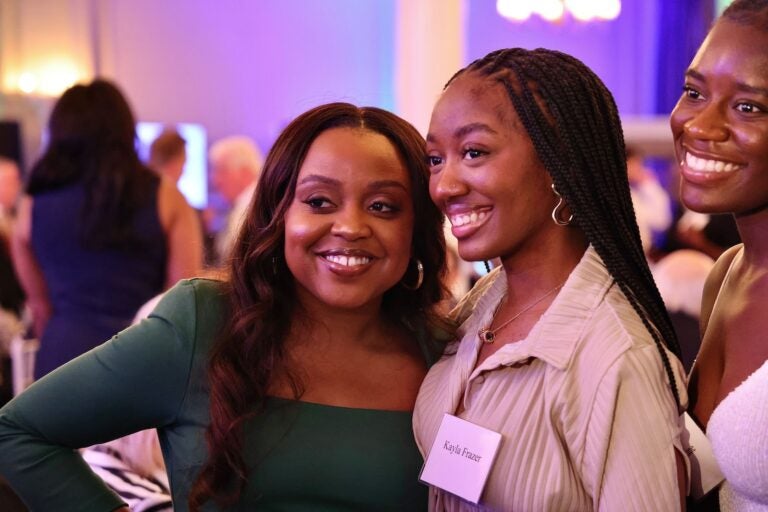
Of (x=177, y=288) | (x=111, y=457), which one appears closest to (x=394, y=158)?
(x=177, y=288)

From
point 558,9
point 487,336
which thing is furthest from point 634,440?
point 558,9

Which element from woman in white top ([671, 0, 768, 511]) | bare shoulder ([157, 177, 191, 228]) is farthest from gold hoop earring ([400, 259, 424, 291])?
bare shoulder ([157, 177, 191, 228])

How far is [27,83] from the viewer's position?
378 inches

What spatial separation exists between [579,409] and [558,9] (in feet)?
29.7

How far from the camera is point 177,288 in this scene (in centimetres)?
182

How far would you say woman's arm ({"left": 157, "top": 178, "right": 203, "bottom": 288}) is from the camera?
3510 millimetres

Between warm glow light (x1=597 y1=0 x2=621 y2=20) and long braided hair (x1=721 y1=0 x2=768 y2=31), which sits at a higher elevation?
warm glow light (x1=597 y1=0 x2=621 y2=20)

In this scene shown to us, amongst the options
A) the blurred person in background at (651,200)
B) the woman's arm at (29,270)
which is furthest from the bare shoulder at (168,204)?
the blurred person in background at (651,200)

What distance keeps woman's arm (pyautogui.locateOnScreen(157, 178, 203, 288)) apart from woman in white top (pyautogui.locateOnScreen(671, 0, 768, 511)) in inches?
87.8

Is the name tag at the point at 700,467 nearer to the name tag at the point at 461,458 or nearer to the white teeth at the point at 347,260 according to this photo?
the name tag at the point at 461,458

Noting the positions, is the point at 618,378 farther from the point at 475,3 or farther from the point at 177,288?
the point at 475,3

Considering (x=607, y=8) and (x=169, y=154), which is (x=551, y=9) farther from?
(x=169, y=154)

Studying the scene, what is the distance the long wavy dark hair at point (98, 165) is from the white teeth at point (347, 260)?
1845 millimetres

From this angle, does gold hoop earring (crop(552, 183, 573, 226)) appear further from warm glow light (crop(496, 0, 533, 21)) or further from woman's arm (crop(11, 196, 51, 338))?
warm glow light (crop(496, 0, 533, 21))
